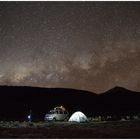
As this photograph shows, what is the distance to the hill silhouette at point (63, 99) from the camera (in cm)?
7456

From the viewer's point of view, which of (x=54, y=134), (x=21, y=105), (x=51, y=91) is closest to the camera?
(x=54, y=134)

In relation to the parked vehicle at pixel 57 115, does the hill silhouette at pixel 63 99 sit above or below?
above

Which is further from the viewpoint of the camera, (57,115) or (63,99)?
(63,99)

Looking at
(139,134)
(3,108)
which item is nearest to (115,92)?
(3,108)

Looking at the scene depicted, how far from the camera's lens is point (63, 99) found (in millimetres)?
90938

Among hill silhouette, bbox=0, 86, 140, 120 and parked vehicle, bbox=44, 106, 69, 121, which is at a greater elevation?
hill silhouette, bbox=0, 86, 140, 120

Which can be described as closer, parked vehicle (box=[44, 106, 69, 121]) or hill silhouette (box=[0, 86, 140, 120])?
parked vehicle (box=[44, 106, 69, 121])

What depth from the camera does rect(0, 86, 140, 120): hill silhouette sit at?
74562mm

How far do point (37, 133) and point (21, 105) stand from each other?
56.3 meters

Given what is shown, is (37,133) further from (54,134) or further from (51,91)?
(51,91)

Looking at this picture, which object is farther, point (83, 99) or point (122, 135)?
point (83, 99)

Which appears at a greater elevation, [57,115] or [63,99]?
[63,99]

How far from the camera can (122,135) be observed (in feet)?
61.0

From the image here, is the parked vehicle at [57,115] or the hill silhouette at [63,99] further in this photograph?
the hill silhouette at [63,99]
